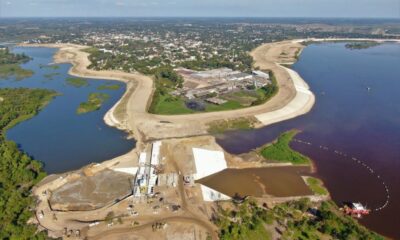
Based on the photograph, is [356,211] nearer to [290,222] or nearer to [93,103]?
[290,222]

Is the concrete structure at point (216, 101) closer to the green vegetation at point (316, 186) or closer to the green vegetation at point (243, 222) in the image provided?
the green vegetation at point (316, 186)

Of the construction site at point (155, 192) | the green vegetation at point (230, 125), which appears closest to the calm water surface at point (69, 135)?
the construction site at point (155, 192)

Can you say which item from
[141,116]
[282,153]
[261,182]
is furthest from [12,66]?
[261,182]

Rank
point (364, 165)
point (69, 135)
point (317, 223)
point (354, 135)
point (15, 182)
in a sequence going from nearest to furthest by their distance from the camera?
point (317, 223), point (15, 182), point (364, 165), point (354, 135), point (69, 135)

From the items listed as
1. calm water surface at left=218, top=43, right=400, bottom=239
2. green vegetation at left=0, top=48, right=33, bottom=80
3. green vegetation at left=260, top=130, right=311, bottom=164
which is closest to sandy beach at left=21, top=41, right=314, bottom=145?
calm water surface at left=218, top=43, right=400, bottom=239

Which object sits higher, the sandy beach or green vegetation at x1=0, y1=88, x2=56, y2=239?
the sandy beach

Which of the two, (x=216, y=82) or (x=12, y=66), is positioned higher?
(x=216, y=82)

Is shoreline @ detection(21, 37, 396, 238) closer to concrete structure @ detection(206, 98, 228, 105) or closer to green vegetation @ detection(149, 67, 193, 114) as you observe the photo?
green vegetation @ detection(149, 67, 193, 114)
